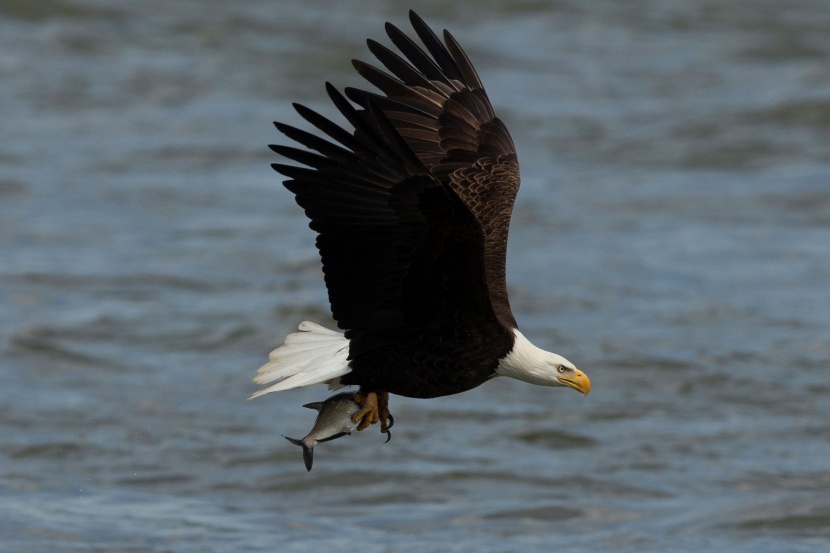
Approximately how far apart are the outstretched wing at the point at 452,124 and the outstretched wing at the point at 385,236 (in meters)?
1.01

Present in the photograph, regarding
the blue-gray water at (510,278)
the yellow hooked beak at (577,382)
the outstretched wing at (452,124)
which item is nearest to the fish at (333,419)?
the yellow hooked beak at (577,382)

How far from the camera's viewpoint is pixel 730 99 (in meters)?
22.2

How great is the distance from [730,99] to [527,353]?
15.5 meters

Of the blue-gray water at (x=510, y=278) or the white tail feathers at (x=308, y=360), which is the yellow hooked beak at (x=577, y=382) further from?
the blue-gray water at (x=510, y=278)

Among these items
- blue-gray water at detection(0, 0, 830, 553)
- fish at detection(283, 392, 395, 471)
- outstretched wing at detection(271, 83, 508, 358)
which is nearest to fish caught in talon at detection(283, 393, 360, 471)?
fish at detection(283, 392, 395, 471)

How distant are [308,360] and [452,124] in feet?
5.58

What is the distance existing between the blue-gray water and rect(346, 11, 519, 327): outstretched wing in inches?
172

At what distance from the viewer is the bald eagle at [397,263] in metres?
6.59

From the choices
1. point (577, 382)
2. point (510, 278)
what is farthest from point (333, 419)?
point (510, 278)

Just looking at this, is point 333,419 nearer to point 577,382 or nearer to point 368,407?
point 368,407

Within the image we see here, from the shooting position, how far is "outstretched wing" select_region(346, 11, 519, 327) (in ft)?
26.9

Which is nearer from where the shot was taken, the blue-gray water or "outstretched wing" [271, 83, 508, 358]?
"outstretched wing" [271, 83, 508, 358]

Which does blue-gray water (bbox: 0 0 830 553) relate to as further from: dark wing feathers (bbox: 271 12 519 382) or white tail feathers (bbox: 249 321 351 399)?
dark wing feathers (bbox: 271 12 519 382)

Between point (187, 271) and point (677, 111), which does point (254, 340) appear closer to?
point (187, 271)
